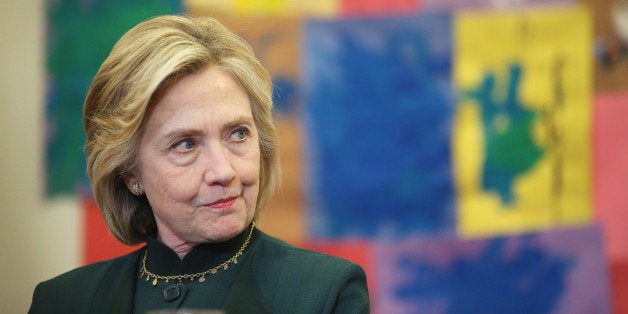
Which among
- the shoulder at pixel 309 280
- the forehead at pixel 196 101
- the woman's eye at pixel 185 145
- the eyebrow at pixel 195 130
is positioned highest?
the forehead at pixel 196 101

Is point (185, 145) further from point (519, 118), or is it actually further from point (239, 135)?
point (519, 118)

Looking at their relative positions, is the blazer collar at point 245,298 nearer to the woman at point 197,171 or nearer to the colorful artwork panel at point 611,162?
the woman at point 197,171

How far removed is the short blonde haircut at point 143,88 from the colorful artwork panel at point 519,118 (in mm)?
980

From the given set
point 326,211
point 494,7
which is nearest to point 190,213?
point 326,211

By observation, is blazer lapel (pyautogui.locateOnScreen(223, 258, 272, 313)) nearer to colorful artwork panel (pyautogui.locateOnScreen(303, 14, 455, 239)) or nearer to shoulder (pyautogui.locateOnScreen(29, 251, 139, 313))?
shoulder (pyautogui.locateOnScreen(29, 251, 139, 313))

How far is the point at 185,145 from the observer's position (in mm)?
1729

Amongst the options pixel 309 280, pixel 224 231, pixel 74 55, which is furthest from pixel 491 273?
pixel 74 55

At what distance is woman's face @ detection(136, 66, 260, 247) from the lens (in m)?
1.71

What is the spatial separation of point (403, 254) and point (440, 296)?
Result: 189 millimetres

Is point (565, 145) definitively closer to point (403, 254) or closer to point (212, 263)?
point (403, 254)

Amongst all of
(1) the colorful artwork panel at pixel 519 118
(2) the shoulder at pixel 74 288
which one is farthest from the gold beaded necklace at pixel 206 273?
(1) the colorful artwork panel at pixel 519 118

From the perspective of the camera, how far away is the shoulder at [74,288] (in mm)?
1930

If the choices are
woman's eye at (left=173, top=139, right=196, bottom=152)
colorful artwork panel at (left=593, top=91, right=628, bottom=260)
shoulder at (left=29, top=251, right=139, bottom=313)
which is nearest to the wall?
shoulder at (left=29, top=251, right=139, bottom=313)

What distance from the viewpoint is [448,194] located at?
107 inches
